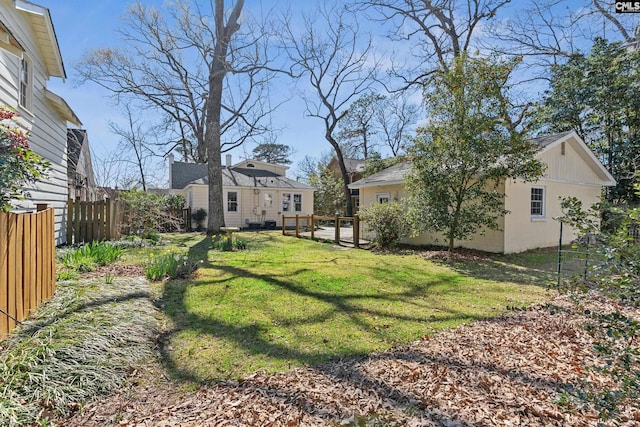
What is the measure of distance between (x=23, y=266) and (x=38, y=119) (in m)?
6.29

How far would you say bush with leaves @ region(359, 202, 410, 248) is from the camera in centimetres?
1074

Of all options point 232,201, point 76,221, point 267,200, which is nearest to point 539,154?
point 76,221

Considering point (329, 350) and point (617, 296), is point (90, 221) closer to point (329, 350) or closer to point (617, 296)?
point (329, 350)

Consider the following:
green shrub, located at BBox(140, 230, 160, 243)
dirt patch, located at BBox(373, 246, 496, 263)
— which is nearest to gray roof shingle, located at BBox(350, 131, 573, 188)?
dirt patch, located at BBox(373, 246, 496, 263)

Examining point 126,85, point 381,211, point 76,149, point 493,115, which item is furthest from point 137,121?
point 493,115

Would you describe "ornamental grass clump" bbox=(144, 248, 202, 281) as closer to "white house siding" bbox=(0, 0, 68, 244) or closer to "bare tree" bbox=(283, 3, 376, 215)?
"white house siding" bbox=(0, 0, 68, 244)

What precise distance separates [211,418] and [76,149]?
18739 mm

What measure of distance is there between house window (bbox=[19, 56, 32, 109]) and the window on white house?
47.2 feet

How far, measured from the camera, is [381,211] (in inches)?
427

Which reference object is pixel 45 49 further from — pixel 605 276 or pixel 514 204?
pixel 514 204

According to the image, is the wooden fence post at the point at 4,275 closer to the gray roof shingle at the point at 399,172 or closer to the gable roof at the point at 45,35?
the gable roof at the point at 45,35

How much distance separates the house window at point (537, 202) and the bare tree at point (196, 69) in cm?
1154

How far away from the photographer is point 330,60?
22281 millimetres

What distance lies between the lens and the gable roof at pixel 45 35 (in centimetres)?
684
